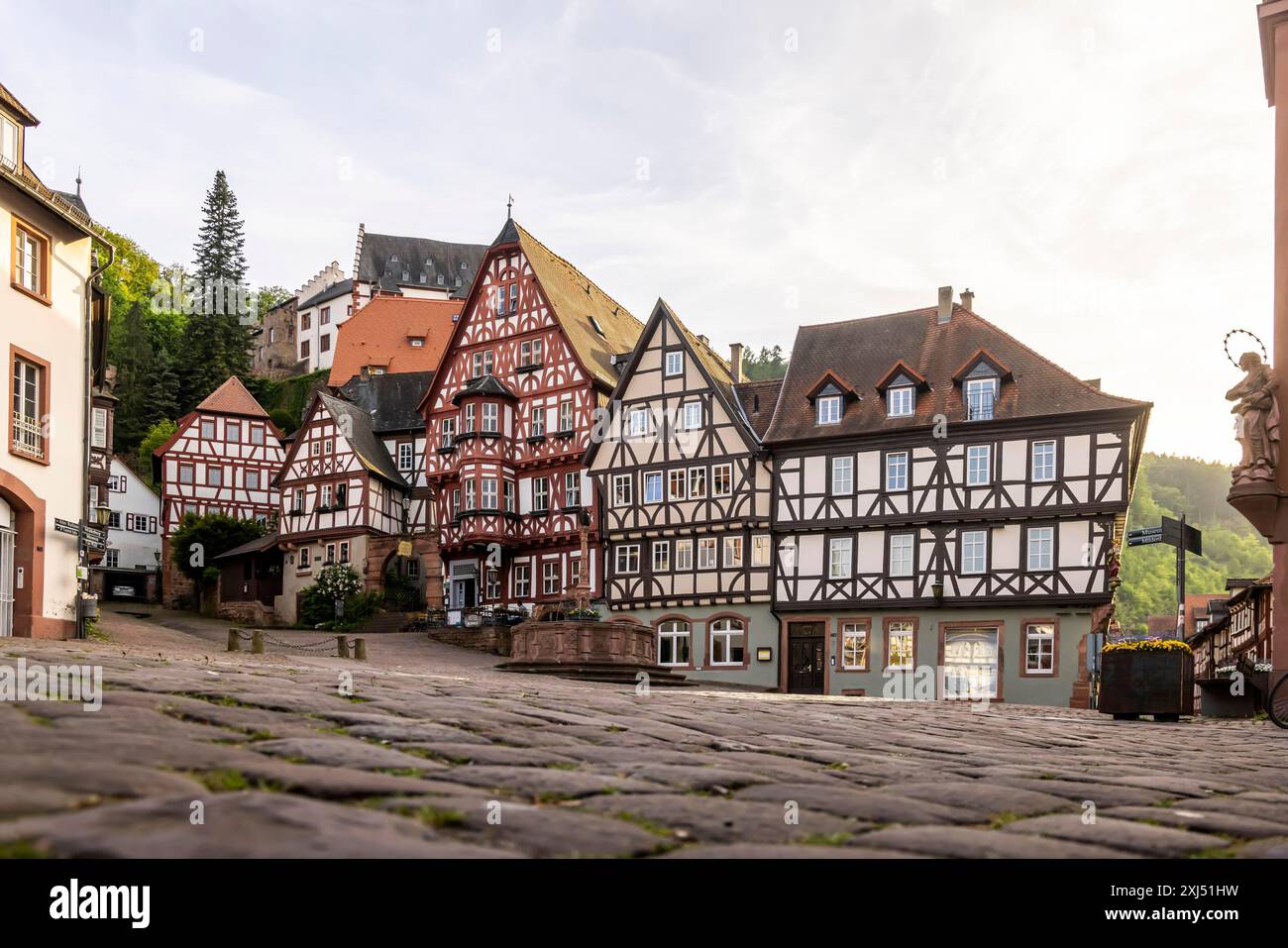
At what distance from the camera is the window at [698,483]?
40.8m

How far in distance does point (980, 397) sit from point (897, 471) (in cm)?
318

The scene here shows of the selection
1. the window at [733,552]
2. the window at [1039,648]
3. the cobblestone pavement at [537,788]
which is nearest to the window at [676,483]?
the window at [733,552]

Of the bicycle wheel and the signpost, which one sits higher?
the signpost

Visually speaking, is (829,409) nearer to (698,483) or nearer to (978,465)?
(698,483)

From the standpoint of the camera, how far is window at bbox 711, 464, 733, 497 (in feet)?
132

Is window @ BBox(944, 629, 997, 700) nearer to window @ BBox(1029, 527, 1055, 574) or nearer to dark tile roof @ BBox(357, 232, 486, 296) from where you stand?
window @ BBox(1029, 527, 1055, 574)

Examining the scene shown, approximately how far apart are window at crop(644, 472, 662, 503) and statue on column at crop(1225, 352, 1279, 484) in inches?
927

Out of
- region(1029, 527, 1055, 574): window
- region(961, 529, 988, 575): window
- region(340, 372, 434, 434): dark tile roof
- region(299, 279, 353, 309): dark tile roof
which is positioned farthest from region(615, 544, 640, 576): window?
region(299, 279, 353, 309): dark tile roof

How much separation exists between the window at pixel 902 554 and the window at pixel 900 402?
143 inches

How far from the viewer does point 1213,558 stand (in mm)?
131375

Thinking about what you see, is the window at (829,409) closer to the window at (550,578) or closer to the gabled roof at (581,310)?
the gabled roof at (581,310)
